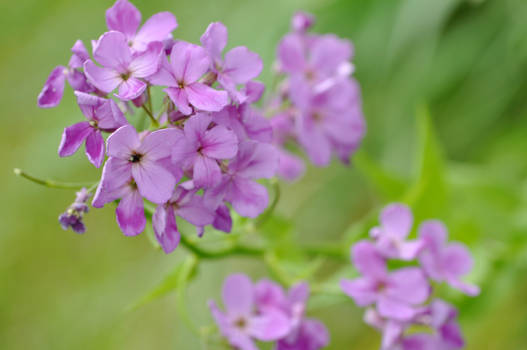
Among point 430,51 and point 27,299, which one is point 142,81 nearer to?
point 430,51

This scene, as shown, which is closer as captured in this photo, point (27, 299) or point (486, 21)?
point (486, 21)

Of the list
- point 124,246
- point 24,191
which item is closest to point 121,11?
point 24,191

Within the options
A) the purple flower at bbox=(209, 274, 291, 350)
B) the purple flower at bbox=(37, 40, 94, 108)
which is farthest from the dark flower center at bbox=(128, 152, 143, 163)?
the purple flower at bbox=(209, 274, 291, 350)

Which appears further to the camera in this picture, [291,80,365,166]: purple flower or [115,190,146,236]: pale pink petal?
[291,80,365,166]: purple flower

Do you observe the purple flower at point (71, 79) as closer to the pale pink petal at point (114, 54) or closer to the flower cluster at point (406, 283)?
the pale pink petal at point (114, 54)

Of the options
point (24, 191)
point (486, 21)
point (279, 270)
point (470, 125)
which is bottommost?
point (24, 191)

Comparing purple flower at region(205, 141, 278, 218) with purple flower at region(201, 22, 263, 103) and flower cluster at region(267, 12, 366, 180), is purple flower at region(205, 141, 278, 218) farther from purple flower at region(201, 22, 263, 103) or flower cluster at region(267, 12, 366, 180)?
flower cluster at region(267, 12, 366, 180)
